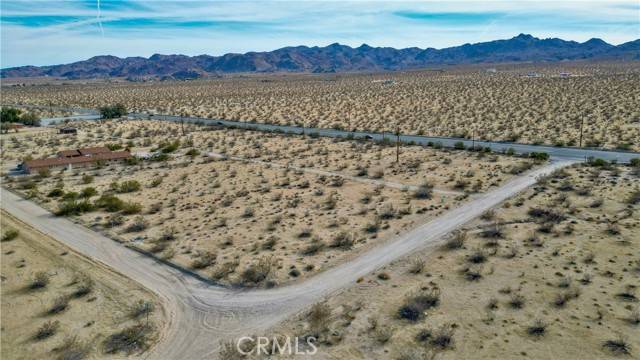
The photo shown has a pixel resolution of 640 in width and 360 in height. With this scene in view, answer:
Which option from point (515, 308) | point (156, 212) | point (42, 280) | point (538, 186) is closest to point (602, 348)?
point (515, 308)

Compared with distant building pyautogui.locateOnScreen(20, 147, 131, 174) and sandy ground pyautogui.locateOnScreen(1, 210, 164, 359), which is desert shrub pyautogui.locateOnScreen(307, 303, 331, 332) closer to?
sandy ground pyautogui.locateOnScreen(1, 210, 164, 359)

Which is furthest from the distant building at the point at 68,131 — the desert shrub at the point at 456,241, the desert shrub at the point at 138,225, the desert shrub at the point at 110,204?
the desert shrub at the point at 456,241

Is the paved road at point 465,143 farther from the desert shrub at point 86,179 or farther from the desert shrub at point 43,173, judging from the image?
the desert shrub at point 43,173

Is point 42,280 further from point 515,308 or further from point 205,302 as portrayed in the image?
point 515,308

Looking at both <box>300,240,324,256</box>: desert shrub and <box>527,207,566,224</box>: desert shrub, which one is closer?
<box>300,240,324,256</box>: desert shrub

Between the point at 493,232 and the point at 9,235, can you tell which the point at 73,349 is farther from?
the point at 493,232

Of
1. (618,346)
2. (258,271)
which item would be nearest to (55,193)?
(258,271)

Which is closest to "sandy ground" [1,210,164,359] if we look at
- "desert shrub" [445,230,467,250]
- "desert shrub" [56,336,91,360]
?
"desert shrub" [56,336,91,360]
